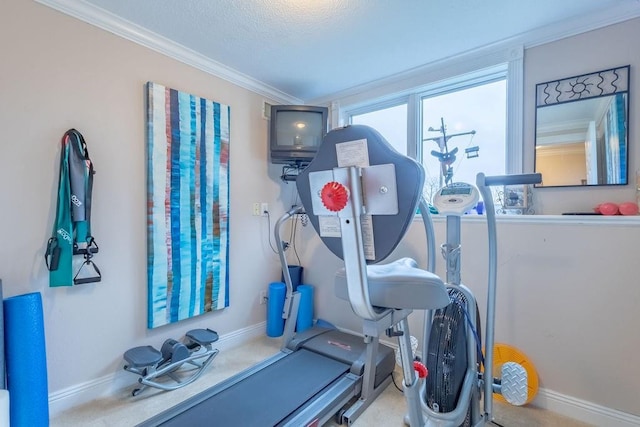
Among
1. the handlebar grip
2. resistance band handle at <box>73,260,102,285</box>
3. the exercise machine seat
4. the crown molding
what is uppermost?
the crown molding

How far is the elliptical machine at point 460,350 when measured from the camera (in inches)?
53.1

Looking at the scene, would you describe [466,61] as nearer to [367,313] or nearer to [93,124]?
[367,313]

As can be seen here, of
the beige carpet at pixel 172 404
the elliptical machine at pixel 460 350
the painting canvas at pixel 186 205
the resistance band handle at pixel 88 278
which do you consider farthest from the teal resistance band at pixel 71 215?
the elliptical machine at pixel 460 350

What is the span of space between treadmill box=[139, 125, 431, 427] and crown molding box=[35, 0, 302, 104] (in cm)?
127

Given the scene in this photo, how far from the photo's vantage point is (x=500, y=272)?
1965 millimetres

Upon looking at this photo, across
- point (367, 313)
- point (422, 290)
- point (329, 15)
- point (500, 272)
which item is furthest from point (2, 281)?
point (500, 272)

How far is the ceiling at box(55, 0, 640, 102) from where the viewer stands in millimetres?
1738

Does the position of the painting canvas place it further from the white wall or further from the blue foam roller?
the blue foam roller

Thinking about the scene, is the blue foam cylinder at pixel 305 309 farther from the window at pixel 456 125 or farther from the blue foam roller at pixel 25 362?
the blue foam roller at pixel 25 362

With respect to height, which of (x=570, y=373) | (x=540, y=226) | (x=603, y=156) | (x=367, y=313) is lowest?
(x=570, y=373)

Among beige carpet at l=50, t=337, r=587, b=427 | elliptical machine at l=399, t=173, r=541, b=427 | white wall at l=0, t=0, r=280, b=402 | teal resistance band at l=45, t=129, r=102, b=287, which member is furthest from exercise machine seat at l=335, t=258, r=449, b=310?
white wall at l=0, t=0, r=280, b=402

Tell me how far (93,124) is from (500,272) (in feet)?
8.99

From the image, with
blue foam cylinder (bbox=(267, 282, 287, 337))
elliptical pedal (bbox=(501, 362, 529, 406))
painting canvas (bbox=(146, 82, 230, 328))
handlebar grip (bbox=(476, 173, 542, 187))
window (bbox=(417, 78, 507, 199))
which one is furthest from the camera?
blue foam cylinder (bbox=(267, 282, 287, 337))

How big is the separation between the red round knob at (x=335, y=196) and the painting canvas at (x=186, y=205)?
1743 mm
